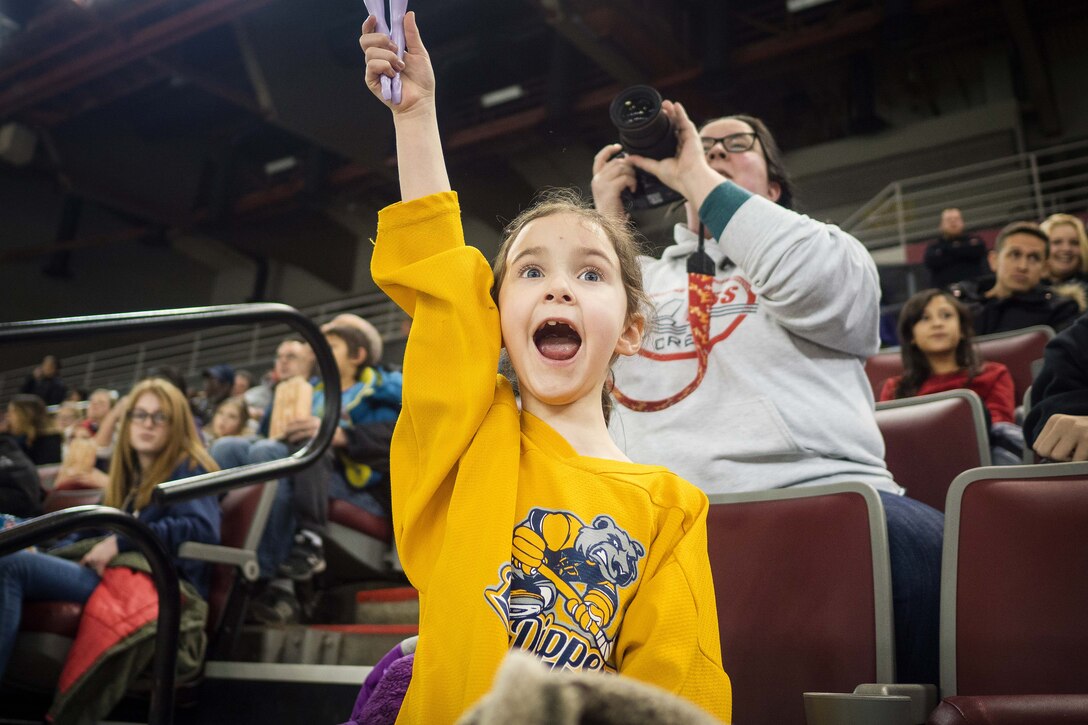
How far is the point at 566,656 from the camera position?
29.8 inches

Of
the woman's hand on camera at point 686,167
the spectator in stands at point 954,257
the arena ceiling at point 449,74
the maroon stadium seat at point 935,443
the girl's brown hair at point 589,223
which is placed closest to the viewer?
the girl's brown hair at point 589,223

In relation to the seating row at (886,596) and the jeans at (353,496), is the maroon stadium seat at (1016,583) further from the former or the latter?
the jeans at (353,496)

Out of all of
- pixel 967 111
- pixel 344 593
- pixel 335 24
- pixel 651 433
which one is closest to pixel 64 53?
pixel 335 24

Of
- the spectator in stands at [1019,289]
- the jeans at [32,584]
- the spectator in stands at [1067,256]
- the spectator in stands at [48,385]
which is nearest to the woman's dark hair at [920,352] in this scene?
the spectator in stands at [1019,289]

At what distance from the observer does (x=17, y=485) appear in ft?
7.64

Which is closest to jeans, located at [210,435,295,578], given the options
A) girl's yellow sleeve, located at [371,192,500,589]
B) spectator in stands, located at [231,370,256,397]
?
girl's yellow sleeve, located at [371,192,500,589]

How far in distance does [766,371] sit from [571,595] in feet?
2.01

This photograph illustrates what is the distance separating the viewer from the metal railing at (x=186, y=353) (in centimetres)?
952

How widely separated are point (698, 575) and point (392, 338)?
308 inches

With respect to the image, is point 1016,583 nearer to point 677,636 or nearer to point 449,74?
point 677,636

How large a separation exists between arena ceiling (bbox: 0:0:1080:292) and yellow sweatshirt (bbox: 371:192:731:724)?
4.43m

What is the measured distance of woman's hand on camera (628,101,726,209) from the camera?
132 centimetres

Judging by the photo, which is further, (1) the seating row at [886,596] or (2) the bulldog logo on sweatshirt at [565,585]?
(1) the seating row at [886,596]

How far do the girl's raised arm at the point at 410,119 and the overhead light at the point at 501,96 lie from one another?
748cm
